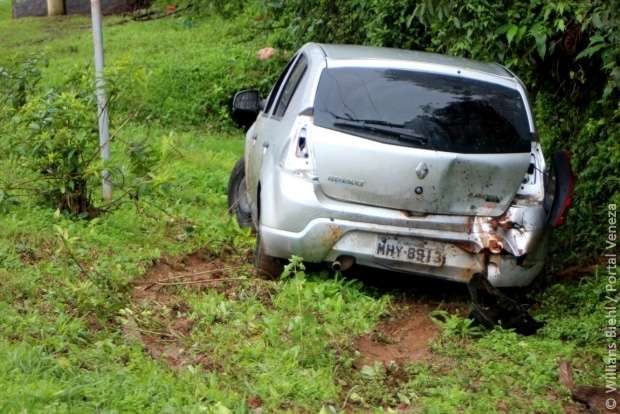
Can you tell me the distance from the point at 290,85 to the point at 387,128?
→ 4.64 ft

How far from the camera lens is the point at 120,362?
15.8 ft

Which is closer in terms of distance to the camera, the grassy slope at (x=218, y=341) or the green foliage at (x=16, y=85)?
the grassy slope at (x=218, y=341)

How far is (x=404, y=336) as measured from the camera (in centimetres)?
567

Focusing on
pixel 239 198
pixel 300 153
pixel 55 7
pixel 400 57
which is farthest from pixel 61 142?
pixel 55 7

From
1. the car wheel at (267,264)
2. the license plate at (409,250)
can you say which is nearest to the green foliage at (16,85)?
the car wheel at (267,264)

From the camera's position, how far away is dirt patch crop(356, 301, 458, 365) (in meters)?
5.30

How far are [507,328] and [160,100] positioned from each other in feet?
29.8

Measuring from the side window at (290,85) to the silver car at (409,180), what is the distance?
0.55 metres

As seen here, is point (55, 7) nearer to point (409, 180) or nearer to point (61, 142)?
point (61, 142)

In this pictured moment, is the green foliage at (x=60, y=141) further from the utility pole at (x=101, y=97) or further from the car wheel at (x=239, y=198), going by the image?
the car wheel at (x=239, y=198)

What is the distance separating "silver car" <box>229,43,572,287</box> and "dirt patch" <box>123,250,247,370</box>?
400 millimetres

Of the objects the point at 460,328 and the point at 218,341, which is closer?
the point at 218,341

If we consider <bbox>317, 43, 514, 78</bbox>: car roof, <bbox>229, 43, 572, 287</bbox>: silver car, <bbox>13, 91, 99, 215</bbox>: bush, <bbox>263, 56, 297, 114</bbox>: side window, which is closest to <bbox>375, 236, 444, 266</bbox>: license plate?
<bbox>229, 43, 572, 287</bbox>: silver car

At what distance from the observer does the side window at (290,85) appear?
22.3 ft
